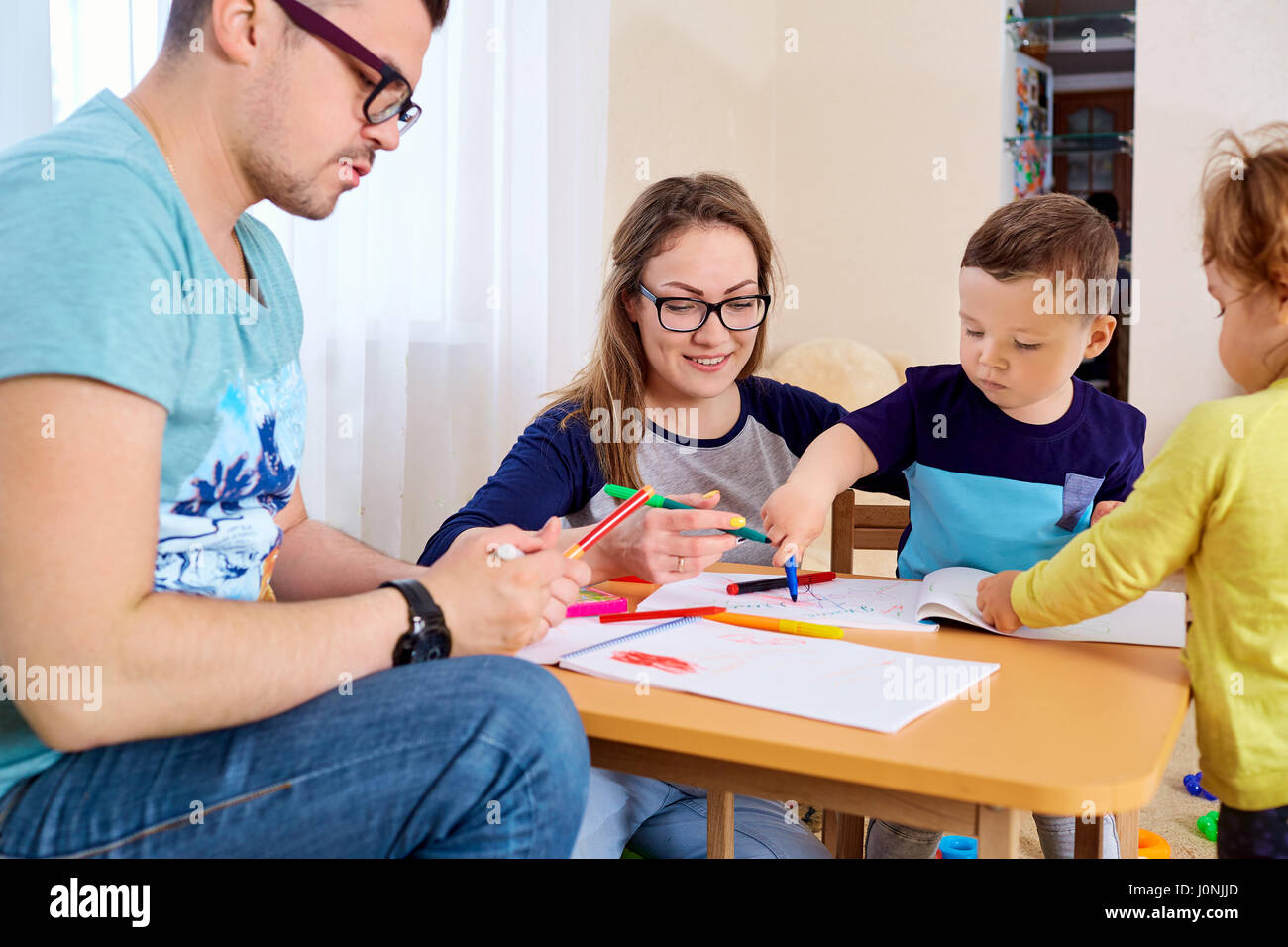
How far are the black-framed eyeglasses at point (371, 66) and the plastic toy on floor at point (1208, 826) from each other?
179 cm

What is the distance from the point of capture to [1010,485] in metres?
1.27

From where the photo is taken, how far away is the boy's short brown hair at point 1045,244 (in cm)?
121

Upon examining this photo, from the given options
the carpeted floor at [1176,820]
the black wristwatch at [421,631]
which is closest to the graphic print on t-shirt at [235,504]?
the black wristwatch at [421,631]

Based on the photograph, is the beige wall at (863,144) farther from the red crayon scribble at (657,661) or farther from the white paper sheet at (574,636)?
the red crayon scribble at (657,661)

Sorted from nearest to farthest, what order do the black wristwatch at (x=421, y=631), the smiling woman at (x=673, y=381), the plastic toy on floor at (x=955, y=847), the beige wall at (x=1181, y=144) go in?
the black wristwatch at (x=421, y=631)
the smiling woman at (x=673, y=381)
the plastic toy on floor at (x=955, y=847)
the beige wall at (x=1181, y=144)

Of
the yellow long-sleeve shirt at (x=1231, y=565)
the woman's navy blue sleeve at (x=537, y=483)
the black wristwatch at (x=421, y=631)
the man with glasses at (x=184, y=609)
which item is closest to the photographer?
the man with glasses at (x=184, y=609)

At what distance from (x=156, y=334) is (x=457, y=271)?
1.53 m

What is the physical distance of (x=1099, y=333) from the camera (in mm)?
1278

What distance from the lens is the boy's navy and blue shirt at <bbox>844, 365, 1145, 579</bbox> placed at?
1.25 m

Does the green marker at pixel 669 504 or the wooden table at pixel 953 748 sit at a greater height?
the green marker at pixel 669 504

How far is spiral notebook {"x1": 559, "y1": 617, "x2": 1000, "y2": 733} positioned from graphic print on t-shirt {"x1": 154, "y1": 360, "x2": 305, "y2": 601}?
0.89 ft

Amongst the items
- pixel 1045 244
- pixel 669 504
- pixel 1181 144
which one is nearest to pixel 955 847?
pixel 669 504

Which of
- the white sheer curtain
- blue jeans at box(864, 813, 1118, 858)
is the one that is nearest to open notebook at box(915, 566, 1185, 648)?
blue jeans at box(864, 813, 1118, 858)

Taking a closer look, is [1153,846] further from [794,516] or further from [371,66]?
[371,66]
